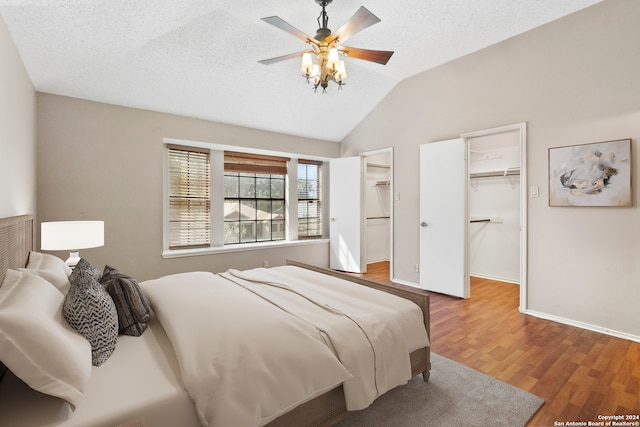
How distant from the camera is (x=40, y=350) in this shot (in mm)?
1012

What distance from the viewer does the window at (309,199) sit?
18.2ft

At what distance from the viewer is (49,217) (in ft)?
10.6

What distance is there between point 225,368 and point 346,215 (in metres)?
4.30

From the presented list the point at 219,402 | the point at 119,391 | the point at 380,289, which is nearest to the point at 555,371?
the point at 380,289

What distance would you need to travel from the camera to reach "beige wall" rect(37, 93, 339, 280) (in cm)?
323

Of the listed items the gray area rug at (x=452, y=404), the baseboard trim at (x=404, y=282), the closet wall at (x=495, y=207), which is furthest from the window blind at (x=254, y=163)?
the gray area rug at (x=452, y=404)

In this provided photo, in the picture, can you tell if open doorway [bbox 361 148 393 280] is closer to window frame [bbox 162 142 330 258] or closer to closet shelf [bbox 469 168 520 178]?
window frame [bbox 162 142 330 258]

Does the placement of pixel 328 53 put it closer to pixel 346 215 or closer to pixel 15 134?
pixel 15 134

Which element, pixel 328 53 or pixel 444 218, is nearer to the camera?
pixel 328 53

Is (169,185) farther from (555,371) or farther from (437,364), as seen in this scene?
(555,371)

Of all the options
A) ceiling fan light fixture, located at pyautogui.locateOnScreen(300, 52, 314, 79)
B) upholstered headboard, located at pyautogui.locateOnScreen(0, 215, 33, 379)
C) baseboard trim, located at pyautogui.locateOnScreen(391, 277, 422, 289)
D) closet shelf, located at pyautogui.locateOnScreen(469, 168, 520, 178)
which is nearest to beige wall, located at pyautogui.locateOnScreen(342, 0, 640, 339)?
closet shelf, located at pyautogui.locateOnScreen(469, 168, 520, 178)

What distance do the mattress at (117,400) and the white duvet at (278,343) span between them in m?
0.07

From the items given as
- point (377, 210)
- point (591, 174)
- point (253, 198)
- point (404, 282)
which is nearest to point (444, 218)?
point (404, 282)

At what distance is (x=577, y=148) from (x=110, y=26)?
442cm
